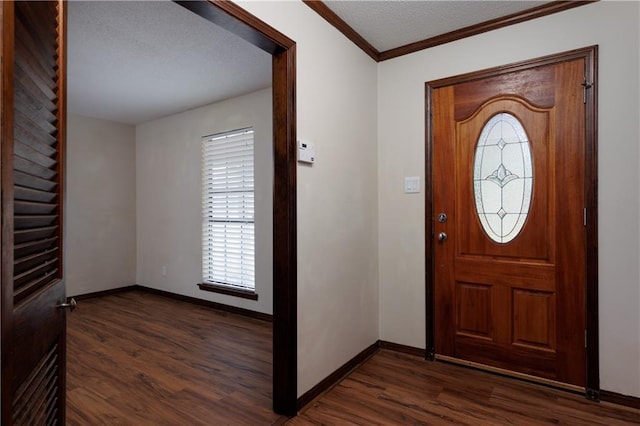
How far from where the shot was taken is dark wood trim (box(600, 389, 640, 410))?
209 cm

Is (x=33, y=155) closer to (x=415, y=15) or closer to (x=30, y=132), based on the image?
(x=30, y=132)

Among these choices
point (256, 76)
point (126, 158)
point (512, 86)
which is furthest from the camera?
point (126, 158)

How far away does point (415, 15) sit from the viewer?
7.81ft

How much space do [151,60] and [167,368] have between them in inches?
99.9

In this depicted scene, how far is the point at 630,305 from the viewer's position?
2102mm

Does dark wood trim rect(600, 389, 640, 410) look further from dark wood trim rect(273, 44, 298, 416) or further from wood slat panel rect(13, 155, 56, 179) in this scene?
wood slat panel rect(13, 155, 56, 179)

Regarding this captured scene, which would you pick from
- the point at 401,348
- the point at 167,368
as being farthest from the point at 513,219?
the point at 167,368

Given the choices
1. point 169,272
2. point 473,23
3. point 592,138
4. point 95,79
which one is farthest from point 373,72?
point 169,272

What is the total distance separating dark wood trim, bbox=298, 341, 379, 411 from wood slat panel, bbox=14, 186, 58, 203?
1.70m

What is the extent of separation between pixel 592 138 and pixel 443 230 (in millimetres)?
1087

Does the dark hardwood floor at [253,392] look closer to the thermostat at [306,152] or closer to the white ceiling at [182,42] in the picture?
the thermostat at [306,152]

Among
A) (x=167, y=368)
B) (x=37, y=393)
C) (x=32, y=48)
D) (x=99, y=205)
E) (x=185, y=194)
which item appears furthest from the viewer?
(x=99, y=205)

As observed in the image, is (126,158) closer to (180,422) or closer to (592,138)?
(180,422)

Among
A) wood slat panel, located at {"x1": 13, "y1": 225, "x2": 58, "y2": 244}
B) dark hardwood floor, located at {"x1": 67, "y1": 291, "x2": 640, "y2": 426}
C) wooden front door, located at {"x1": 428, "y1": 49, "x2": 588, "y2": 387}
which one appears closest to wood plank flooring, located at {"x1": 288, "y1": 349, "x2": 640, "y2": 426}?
dark hardwood floor, located at {"x1": 67, "y1": 291, "x2": 640, "y2": 426}
